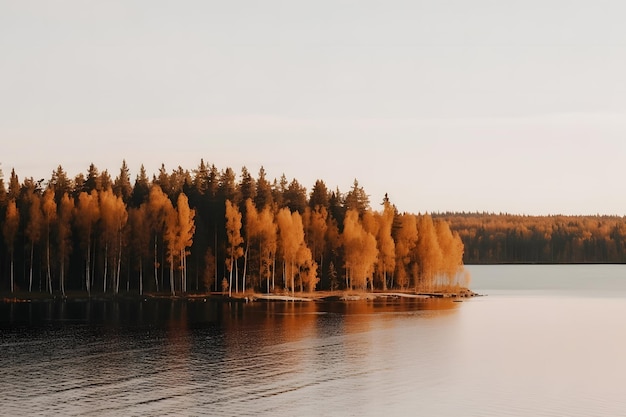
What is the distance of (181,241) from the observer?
118875 mm

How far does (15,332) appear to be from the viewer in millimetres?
76562

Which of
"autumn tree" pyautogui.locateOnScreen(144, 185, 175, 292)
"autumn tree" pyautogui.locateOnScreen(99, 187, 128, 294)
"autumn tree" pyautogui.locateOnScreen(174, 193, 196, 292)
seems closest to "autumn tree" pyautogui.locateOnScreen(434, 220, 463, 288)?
"autumn tree" pyautogui.locateOnScreen(174, 193, 196, 292)

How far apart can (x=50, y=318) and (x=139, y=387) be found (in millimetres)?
44380

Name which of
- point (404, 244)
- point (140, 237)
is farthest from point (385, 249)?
point (140, 237)

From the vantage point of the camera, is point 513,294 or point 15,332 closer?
point 15,332

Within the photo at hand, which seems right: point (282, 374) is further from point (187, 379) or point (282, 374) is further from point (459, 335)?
point (459, 335)

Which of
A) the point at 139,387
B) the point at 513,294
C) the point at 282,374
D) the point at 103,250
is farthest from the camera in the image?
the point at 513,294

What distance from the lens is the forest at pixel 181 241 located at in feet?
397

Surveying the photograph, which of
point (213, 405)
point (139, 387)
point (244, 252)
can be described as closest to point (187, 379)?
point (139, 387)

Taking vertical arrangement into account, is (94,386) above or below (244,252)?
below

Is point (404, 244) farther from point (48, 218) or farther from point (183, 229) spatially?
point (48, 218)

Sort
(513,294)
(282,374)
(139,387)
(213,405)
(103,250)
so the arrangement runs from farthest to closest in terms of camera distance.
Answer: (513,294) < (103,250) < (282,374) < (139,387) < (213,405)

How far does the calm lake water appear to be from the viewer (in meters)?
46.4

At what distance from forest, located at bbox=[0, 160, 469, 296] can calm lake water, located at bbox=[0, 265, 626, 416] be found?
1853cm
